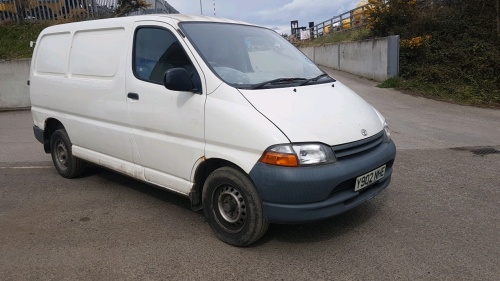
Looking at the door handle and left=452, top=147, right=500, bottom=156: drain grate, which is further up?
the door handle

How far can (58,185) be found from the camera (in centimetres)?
541

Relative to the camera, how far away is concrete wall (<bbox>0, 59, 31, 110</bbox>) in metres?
12.7

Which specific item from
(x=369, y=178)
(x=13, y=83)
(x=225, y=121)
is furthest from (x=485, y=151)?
(x=13, y=83)

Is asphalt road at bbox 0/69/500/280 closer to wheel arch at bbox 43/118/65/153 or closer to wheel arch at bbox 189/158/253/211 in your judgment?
wheel arch at bbox 189/158/253/211

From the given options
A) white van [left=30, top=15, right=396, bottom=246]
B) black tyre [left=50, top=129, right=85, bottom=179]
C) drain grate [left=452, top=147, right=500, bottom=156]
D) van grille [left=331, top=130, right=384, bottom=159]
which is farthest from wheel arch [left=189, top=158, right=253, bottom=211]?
drain grate [left=452, top=147, right=500, bottom=156]

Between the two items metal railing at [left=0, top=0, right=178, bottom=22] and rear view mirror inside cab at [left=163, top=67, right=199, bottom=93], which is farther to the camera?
metal railing at [left=0, top=0, right=178, bottom=22]

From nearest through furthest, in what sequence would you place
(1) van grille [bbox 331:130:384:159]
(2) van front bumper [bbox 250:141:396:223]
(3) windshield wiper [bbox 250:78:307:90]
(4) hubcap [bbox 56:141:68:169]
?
(2) van front bumper [bbox 250:141:396:223] → (1) van grille [bbox 331:130:384:159] → (3) windshield wiper [bbox 250:78:307:90] → (4) hubcap [bbox 56:141:68:169]

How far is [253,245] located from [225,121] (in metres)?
1.09

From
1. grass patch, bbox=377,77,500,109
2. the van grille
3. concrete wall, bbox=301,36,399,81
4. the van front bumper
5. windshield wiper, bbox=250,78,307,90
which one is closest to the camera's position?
the van front bumper

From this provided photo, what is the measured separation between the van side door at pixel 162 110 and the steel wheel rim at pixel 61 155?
1791 millimetres

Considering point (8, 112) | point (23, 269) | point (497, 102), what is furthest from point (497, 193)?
point (8, 112)

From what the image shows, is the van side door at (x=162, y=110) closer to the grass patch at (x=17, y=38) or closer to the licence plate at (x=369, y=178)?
the licence plate at (x=369, y=178)

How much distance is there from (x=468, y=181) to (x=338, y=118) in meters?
2.61

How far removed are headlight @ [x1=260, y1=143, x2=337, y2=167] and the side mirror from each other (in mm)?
961
